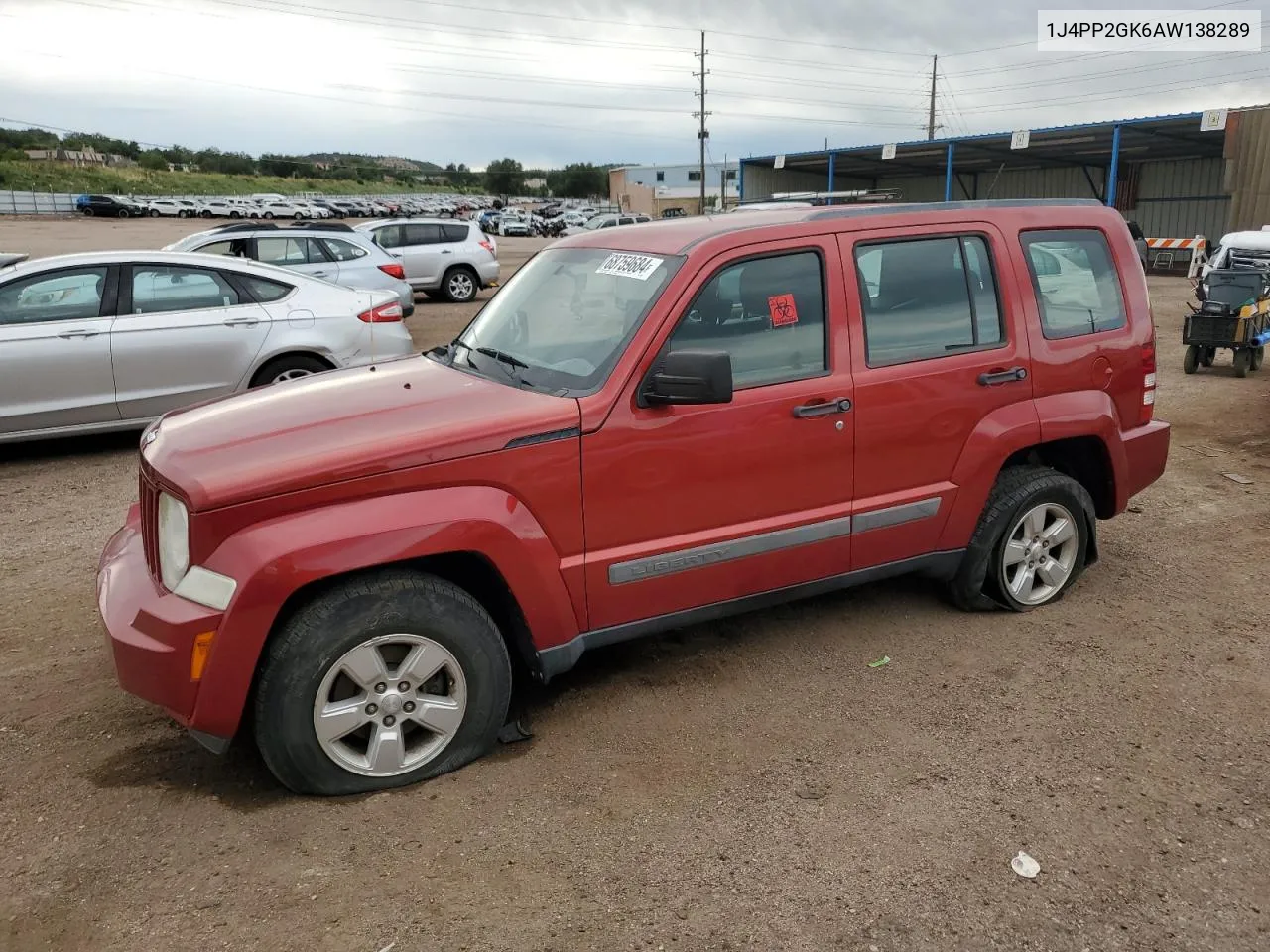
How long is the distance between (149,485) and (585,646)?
1.62 metres

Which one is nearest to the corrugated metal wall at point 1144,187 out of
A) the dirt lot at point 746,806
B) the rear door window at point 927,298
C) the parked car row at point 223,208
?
the parked car row at point 223,208

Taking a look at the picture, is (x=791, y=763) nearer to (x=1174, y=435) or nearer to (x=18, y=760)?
(x=18, y=760)

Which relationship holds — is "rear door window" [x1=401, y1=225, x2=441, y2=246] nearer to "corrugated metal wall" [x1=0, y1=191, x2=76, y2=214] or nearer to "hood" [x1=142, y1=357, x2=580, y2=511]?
"hood" [x1=142, y1=357, x2=580, y2=511]

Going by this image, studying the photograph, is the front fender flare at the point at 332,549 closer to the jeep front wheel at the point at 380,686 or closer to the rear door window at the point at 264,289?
the jeep front wheel at the point at 380,686

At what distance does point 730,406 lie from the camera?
3693 mm

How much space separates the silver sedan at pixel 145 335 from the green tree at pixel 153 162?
8947 centimetres

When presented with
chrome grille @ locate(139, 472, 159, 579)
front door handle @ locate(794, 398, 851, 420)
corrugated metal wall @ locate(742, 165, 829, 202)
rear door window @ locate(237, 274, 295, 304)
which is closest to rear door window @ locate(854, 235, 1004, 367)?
front door handle @ locate(794, 398, 851, 420)

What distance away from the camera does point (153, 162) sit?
9000cm

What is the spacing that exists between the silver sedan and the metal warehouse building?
71.9 ft

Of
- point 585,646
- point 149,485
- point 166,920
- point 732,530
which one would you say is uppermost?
point 149,485

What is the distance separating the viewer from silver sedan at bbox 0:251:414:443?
282 inches

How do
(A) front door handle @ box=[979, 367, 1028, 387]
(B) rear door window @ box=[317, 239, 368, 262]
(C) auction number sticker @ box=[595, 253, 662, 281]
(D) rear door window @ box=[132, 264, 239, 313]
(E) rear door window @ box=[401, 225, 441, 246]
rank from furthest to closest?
(E) rear door window @ box=[401, 225, 441, 246] → (B) rear door window @ box=[317, 239, 368, 262] → (D) rear door window @ box=[132, 264, 239, 313] → (A) front door handle @ box=[979, 367, 1028, 387] → (C) auction number sticker @ box=[595, 253, 662, 281]

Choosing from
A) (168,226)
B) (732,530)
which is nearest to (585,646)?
(732,530)

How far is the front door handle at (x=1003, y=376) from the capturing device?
427 centimetres
